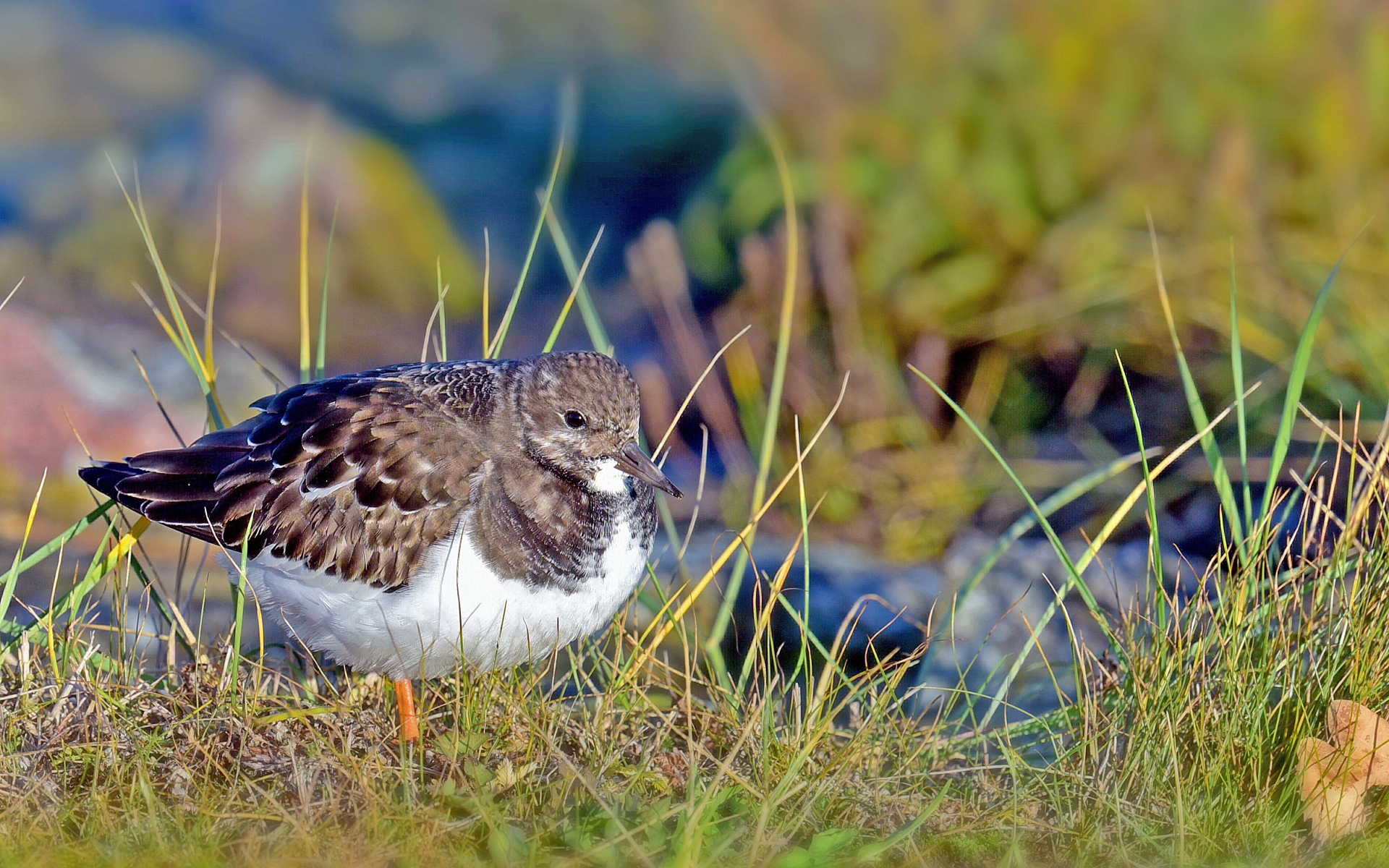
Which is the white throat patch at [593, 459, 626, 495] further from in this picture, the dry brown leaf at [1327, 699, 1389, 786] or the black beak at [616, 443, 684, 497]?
the dry brown leaf at [1327, 699, 1389, 786]

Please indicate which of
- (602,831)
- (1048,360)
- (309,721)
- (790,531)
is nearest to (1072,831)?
(602,831)

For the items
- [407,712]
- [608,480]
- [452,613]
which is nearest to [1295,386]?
[608,480]

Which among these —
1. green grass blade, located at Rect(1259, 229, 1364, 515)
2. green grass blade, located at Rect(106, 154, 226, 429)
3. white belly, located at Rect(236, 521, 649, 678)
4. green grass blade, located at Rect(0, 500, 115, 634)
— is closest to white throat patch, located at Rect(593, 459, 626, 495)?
white belly, located at Rect(236, 521, 649, 678)

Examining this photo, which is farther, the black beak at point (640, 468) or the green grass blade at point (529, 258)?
the green grass blade at point (529, 258)

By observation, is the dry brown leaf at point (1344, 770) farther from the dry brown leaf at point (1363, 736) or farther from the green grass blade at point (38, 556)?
the green grass blade at point (38, 556)

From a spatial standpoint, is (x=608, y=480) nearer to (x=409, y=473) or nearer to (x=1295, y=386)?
(x=409, y=473)

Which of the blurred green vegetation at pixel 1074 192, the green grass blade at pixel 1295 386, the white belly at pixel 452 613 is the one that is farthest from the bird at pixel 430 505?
the blurred green vegetation at pixel 1074 192
